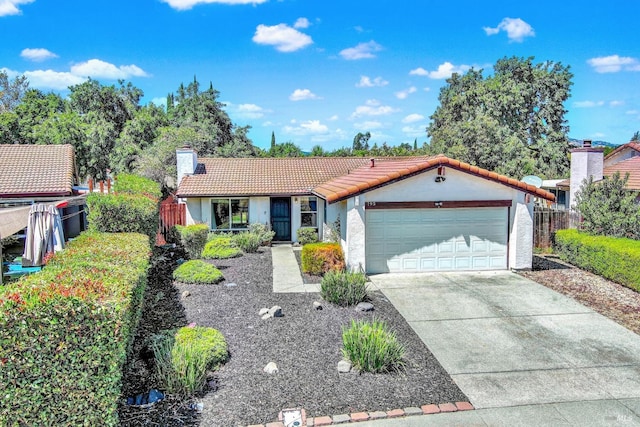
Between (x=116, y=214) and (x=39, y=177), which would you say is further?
(x=39, y=177)

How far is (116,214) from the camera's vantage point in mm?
12281

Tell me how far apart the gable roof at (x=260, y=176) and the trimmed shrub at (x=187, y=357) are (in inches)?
508

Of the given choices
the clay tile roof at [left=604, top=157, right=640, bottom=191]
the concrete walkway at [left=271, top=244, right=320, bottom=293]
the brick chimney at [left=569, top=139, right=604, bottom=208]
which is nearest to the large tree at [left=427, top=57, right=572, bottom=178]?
the clay tile roof at [left=604, top=157, right=640, bottom=191]

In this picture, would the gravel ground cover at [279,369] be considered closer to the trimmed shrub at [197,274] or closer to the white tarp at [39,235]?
the trimmed shrub at [197,274]

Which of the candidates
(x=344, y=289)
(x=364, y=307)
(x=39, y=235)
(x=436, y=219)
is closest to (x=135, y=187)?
(x=39, y=235)

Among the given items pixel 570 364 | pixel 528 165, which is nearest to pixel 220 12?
pixel 570 364

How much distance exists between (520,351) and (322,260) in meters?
6.66

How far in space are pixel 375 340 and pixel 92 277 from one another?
14.1 ft

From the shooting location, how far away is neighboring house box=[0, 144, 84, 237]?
19062 millimetres

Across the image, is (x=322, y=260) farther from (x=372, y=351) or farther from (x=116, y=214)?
(x=372, y=351)

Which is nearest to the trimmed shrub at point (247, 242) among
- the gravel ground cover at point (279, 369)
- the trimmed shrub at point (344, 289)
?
the gravel ground cover at point (279, 369)

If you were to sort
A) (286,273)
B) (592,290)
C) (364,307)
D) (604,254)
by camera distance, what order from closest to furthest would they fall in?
1. (364,307)
2. (592,290)
3. (604,254)
4. (286,273)

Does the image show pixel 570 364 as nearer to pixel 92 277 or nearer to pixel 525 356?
pixel 525 356

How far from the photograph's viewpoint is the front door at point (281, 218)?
69.9 ft
